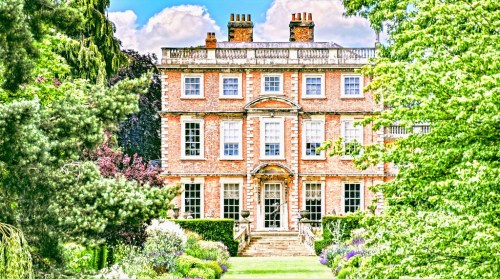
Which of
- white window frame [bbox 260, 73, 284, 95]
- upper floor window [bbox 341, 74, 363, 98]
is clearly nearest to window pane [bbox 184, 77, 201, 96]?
white window frame [bbox 260, 73, 284, 95]

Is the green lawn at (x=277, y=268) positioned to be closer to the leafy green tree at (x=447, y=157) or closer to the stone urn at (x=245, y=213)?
the stone urn at (x=245, y=213)

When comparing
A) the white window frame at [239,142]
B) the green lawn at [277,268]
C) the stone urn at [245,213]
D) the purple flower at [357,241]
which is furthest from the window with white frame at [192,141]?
the purple flower at [357,241]

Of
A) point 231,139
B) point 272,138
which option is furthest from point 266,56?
point 231,139

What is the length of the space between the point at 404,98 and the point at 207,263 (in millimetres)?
11473

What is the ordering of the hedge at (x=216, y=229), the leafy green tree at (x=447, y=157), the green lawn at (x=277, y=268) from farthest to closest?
the hedge at (x=216, y=229)
the green lawn at (x=277, y=268)
the leafy green tree at (x=447, y=157)

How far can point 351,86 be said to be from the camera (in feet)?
118

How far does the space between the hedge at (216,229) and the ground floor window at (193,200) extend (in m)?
5.21

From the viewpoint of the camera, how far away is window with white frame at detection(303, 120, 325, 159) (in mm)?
35969

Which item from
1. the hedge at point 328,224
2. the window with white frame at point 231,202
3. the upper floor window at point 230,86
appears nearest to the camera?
the hedge at point 328,224

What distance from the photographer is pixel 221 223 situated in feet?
97.8

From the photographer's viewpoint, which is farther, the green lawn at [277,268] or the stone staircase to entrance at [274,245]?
the stone staircase to entrance at [274,245]

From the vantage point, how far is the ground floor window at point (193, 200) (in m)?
35.6

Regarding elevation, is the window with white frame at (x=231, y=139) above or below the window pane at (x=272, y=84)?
below

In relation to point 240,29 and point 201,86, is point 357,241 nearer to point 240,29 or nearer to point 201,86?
point 201,86
